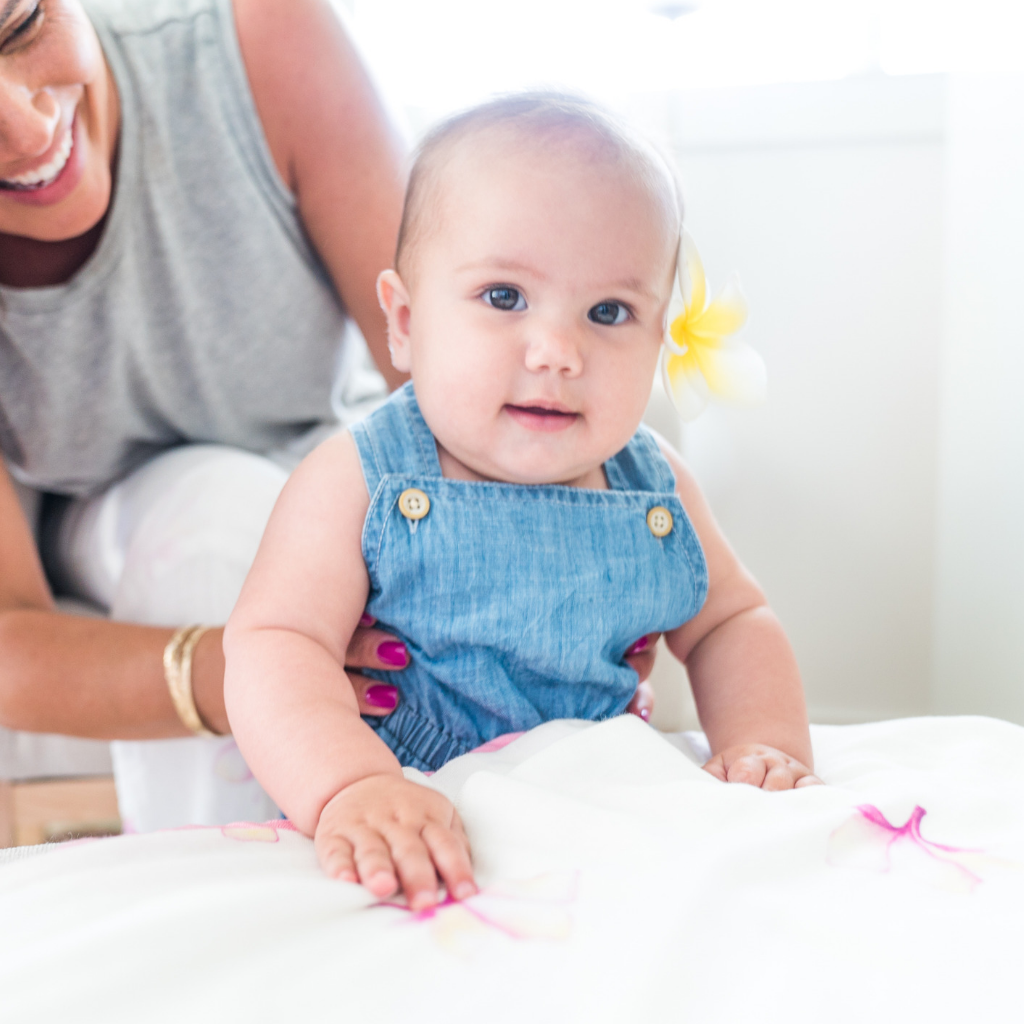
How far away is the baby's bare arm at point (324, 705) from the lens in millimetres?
489

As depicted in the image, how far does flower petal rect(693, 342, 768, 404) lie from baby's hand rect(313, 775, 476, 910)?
380 mm

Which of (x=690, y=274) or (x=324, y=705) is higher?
(x=690, y=274)

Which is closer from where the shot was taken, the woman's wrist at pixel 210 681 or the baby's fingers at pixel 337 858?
the baby's fingers at pixel 337 858

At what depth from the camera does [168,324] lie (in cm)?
104

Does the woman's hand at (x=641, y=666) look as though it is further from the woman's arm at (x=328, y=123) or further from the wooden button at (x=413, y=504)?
the woman's arm at (x=328, y=123)

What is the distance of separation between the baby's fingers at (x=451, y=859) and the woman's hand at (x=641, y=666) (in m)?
0.29

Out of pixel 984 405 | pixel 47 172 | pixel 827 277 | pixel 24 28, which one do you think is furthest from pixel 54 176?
pixel 827 277

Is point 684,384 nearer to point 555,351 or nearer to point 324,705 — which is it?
point 555,351

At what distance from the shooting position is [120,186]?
97 centimetres

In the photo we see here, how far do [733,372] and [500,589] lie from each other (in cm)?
24

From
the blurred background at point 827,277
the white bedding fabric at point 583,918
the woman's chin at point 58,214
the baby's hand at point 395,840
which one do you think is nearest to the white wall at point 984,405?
the blurred background at point 827,277

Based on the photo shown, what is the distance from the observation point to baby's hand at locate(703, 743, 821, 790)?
61 cm

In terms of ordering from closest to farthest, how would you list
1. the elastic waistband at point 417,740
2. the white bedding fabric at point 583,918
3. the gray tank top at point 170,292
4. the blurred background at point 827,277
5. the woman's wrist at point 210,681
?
1. the white bedding fabric at point 583,918
2. the elastic waistband at point 417,740
3. the woman's wrist at point 210,681
4. the gray tank top at point 170,292
5. the blurred background at point 827,277

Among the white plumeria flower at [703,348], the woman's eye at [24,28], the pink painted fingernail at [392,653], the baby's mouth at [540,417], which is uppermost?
the woman's eye at [24,28]
